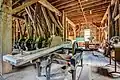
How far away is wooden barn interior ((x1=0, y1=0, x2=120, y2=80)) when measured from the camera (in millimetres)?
2561

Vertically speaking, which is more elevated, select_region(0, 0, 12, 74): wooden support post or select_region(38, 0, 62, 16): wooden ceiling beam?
select_region(38, 0, 62, 16): wooden ceiling beam

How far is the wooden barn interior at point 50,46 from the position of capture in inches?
101

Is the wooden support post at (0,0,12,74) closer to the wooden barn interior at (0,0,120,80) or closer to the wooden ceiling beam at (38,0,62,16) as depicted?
the wooden barn interior at (0,0,120,80)

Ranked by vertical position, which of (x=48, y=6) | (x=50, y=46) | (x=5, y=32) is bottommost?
(x=50, y=46)

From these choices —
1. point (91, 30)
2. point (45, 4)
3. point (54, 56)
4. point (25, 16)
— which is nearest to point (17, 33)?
point (25, 16)

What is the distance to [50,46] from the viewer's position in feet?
12.6

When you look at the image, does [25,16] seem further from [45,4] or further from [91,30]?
[91,30]

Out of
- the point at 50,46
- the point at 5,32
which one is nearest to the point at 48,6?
the point at 50,46

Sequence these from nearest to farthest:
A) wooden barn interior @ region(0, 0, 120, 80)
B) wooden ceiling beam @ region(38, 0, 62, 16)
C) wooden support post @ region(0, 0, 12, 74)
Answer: wooden barn interior @ region(0, 0, 120, 80)
wooden support post @ region(0, 0, 12, 74)
wooden ceiling beam @ region(38, 0, 62, 16)

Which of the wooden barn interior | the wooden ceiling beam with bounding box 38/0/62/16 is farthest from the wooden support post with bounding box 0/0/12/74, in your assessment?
the wooden ceiling beam with bounding box 38/0/62/16

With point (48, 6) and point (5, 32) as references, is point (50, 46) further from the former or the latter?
point (48, 6)

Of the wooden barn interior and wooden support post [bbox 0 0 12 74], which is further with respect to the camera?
wooden support post [bbox 0 0 12 74]

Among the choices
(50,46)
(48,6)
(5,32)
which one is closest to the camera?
(5,32)

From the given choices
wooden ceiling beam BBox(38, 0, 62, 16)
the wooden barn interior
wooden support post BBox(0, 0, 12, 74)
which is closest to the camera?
the wooden barn interior
